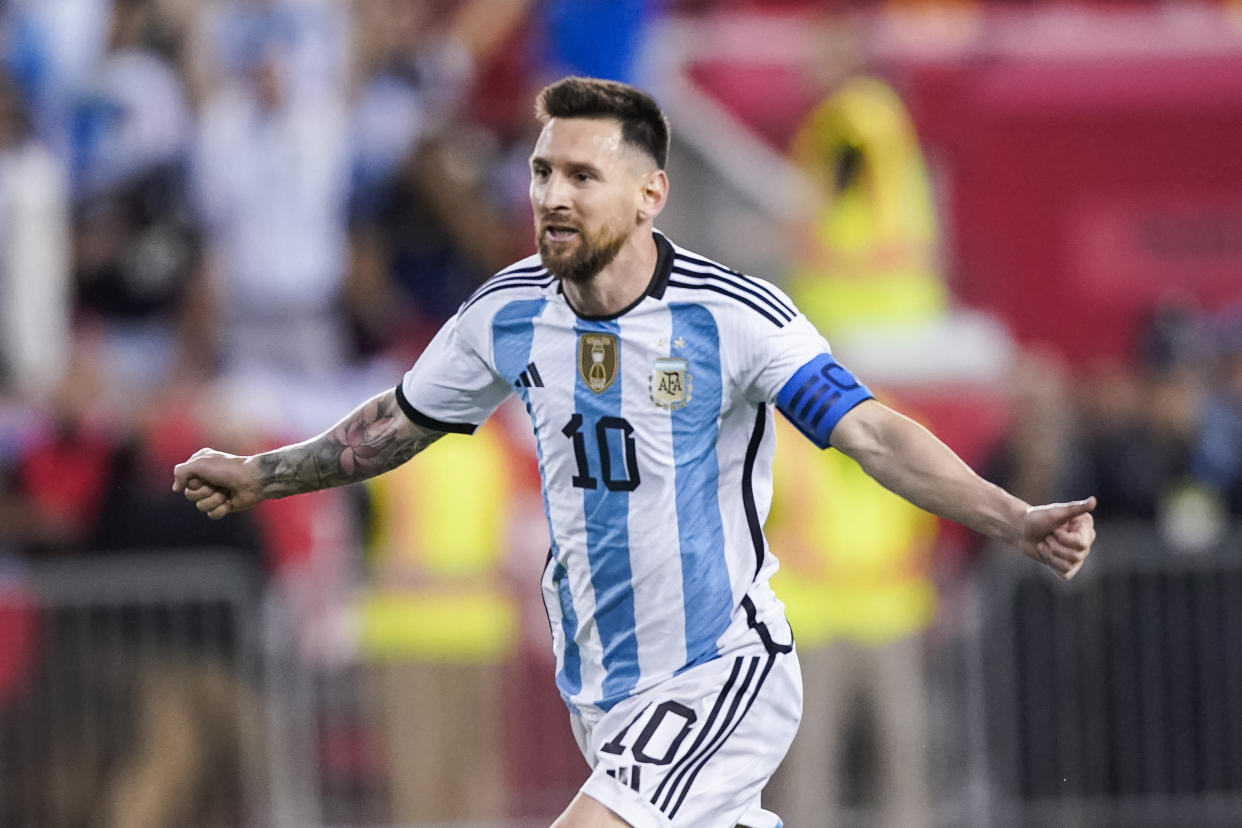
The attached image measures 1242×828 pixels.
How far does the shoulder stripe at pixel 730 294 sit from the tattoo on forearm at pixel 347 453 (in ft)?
3.35

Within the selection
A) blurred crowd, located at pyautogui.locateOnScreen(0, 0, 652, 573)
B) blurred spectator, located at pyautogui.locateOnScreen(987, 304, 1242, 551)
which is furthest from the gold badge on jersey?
blurred spectator, located at pyautogui.locateOnScreen(987, 304, 1242, 551)

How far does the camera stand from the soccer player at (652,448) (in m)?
6.14

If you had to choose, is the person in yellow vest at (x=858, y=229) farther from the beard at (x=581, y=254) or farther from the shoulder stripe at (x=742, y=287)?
the beard at (x=581, y=254)

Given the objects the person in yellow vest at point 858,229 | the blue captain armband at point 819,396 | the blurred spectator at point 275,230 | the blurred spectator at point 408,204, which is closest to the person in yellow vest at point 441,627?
the blurred spectator at point 275,230

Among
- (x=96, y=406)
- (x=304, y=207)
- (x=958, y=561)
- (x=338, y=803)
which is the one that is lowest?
(x=338, y=803)

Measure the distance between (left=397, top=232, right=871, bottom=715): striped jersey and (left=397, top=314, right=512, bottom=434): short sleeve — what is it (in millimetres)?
81

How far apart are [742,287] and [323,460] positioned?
155cm

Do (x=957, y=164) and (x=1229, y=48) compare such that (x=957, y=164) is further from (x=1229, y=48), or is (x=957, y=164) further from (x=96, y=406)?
(x=96, y=406)

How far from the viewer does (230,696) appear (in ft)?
38.4

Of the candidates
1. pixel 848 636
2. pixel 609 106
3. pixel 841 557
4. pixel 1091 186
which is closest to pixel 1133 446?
pixel 841 557

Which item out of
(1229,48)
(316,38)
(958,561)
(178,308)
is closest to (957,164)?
(1229,48)

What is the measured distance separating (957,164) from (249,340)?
519 centimetres

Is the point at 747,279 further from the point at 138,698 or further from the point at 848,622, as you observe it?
the point at 138,698

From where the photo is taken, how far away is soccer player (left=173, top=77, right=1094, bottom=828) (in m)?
6.14
